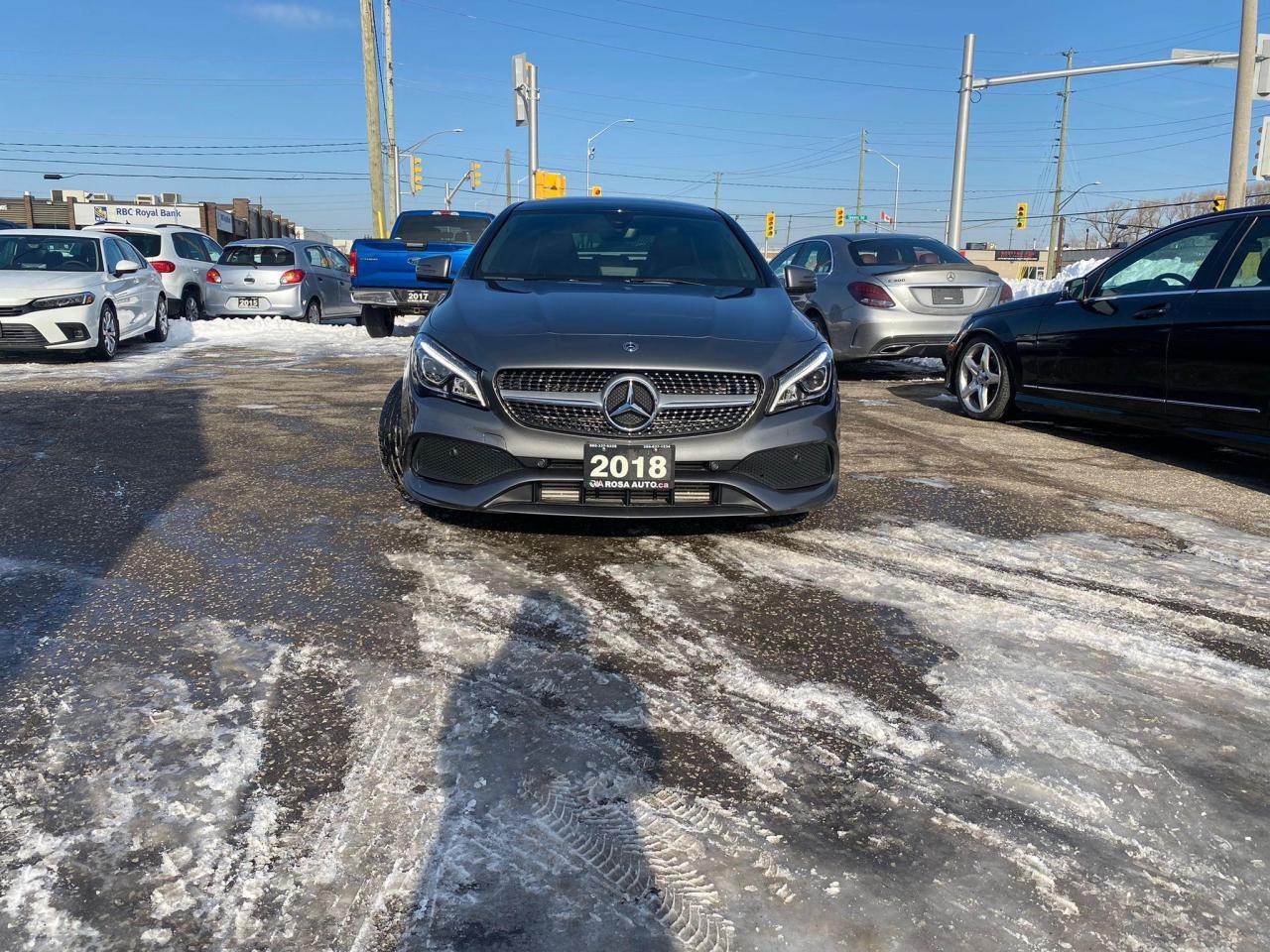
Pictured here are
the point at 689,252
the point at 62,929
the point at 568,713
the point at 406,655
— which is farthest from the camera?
the point at 689,252

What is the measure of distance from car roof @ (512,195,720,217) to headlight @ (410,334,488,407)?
78.0 inches

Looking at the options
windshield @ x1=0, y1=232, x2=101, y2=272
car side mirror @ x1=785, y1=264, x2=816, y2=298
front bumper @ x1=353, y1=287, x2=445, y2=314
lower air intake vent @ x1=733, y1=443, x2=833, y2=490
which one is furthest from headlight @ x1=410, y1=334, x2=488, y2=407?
front bumper @ x1=353, y1=287, x2=445, y2=314

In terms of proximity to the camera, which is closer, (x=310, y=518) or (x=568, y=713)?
(x=568, y=713)

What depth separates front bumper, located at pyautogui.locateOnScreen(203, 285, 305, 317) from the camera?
52.4 ft

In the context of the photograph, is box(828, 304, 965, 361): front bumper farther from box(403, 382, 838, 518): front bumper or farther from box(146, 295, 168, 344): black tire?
box(146, 295, 168, 344): black tire

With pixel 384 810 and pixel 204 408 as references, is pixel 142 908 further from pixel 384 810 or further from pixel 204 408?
pixel 204 408

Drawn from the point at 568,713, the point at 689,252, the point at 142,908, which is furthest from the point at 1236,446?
the point at 142,908

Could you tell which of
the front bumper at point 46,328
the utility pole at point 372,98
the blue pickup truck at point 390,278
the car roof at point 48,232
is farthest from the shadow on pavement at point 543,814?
the utility pole at point 372,98

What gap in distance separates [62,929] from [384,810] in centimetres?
61

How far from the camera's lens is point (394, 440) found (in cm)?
411

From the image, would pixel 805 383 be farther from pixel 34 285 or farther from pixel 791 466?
pixel 34 285

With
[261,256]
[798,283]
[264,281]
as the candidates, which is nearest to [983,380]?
[798,283]

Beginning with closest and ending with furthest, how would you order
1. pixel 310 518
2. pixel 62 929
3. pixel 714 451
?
1. pixel 62 929
2. pixel 714 451
3. pixel 310 518

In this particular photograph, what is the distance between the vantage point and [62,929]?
1.76 meters
